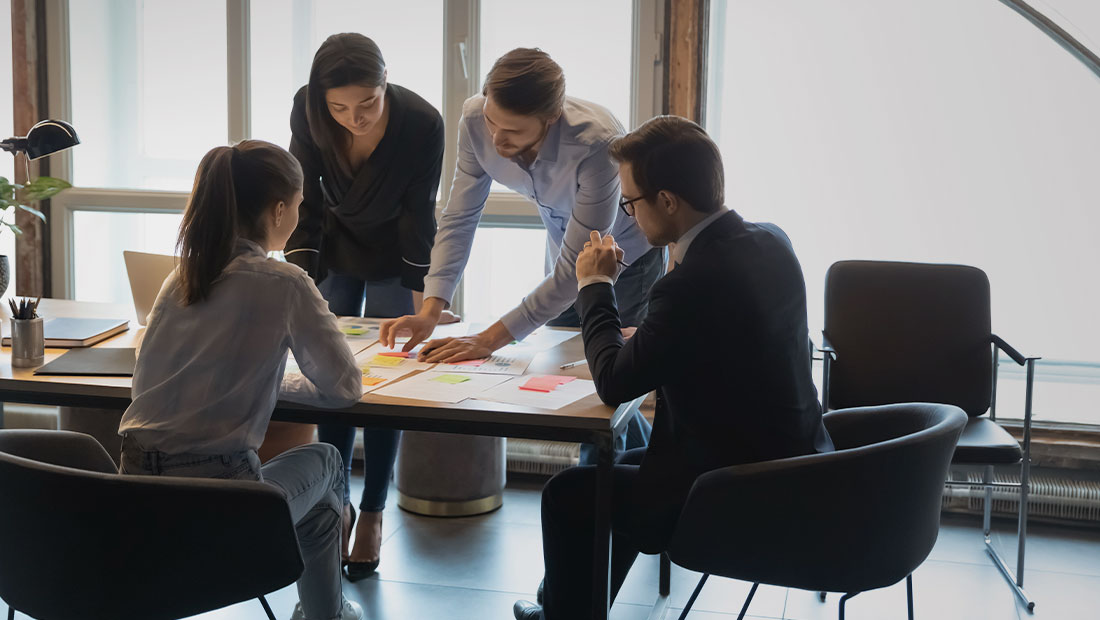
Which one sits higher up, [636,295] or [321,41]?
[321,41]

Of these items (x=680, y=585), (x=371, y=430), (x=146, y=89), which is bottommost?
(x=680, y=585)

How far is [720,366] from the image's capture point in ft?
5.61

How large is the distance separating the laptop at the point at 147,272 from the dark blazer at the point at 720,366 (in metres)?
1.18

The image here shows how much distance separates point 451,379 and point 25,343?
909mm

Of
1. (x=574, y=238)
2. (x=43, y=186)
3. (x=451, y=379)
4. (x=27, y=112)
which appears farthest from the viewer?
(x=27, y=112)

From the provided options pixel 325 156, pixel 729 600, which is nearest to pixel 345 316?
pixel 325 156

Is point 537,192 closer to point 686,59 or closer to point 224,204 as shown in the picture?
point 224,204

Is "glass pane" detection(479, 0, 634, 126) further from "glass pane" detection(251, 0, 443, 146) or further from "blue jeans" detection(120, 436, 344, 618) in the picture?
"blue jeans" detection(120, 436, 344, 618)

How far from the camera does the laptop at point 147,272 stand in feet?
7.89

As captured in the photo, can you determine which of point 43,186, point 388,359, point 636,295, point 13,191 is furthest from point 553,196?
point 13,191

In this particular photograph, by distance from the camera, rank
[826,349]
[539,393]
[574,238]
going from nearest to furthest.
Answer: [539,393] → [574,238] → [826,349]

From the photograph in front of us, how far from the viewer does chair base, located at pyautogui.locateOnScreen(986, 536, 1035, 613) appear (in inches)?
106

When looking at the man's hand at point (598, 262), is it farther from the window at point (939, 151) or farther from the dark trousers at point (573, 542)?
the window at point (939, 151)

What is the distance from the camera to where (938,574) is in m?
2.89
